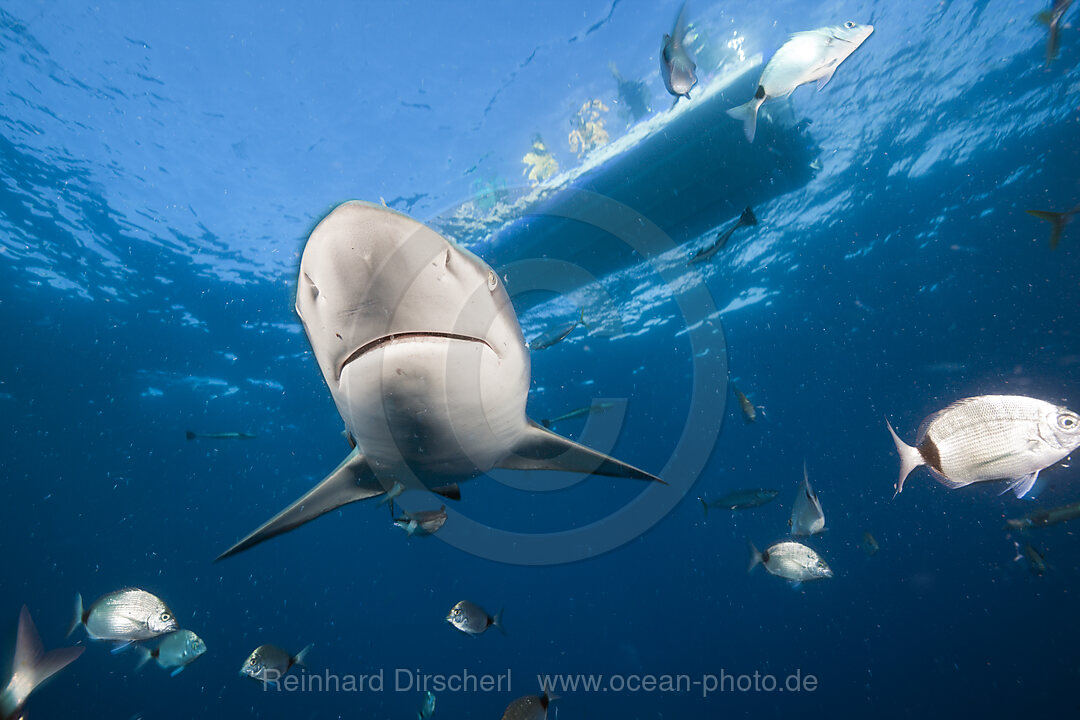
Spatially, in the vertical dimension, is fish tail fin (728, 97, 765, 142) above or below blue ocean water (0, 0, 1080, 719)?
below

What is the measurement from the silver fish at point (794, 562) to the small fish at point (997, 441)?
12.6 ft

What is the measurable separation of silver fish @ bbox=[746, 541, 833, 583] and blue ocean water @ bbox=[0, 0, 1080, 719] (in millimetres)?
2041

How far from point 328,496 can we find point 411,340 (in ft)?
7.23

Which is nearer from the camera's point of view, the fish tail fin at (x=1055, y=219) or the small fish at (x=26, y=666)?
the small fish at (x=26, y=666)

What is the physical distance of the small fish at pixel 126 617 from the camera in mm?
5395

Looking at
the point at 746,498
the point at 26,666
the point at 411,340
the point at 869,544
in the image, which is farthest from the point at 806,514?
the point at 26,666

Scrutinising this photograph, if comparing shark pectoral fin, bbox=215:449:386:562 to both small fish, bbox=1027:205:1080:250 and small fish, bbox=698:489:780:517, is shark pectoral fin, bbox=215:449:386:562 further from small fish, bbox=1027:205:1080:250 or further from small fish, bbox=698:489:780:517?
small fish, bbox=698:489:780:517

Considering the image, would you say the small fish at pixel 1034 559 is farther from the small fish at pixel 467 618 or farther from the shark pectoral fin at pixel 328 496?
the shark pectoral fin at pixel 328 496

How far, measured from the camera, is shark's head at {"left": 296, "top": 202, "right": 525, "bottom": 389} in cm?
146

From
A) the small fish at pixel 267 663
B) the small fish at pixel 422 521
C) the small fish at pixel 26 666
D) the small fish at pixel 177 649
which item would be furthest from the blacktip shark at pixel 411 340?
the small fish at pixel 177 649

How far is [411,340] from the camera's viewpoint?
1694 millimetres

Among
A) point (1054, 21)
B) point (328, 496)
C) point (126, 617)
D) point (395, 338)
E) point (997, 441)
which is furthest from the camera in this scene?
point (126, 617)

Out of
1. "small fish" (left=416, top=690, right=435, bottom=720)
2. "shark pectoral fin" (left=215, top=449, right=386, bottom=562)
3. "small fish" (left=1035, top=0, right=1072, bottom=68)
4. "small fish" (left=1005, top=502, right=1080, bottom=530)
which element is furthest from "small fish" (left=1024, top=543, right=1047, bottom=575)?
"shark pectoral fin" (left=215, top=449, right=386, bottom=562)

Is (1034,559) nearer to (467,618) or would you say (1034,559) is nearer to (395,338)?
(467,618)
